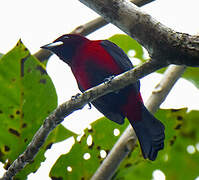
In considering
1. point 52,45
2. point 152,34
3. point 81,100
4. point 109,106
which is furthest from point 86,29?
point 152,34

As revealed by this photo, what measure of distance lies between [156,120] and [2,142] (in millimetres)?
934

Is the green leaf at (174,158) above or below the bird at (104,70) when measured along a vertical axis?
below

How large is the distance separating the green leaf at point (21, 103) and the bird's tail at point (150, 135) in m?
0.52

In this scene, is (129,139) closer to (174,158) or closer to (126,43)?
(174,158)

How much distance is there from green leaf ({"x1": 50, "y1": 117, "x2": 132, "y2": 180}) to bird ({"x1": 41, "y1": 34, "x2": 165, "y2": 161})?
12 centimetres

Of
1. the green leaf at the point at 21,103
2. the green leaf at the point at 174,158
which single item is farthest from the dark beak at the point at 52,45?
the green leaf at the point at 174,158

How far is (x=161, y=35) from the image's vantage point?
1501 millimetres

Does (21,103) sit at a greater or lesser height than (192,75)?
greater

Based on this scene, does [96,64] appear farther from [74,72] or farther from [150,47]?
[150,47]

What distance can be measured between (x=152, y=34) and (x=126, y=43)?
1.16 m

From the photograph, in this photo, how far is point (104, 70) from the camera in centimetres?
263

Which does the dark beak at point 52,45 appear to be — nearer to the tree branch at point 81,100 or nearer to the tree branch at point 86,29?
the tree branch at point 86,29

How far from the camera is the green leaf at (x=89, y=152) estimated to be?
7.67 ft

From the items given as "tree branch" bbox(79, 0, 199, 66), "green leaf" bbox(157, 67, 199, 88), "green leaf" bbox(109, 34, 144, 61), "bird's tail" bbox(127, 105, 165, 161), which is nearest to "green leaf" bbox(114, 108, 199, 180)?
"bird's tail" bbox(127, 105, 165, 161)
